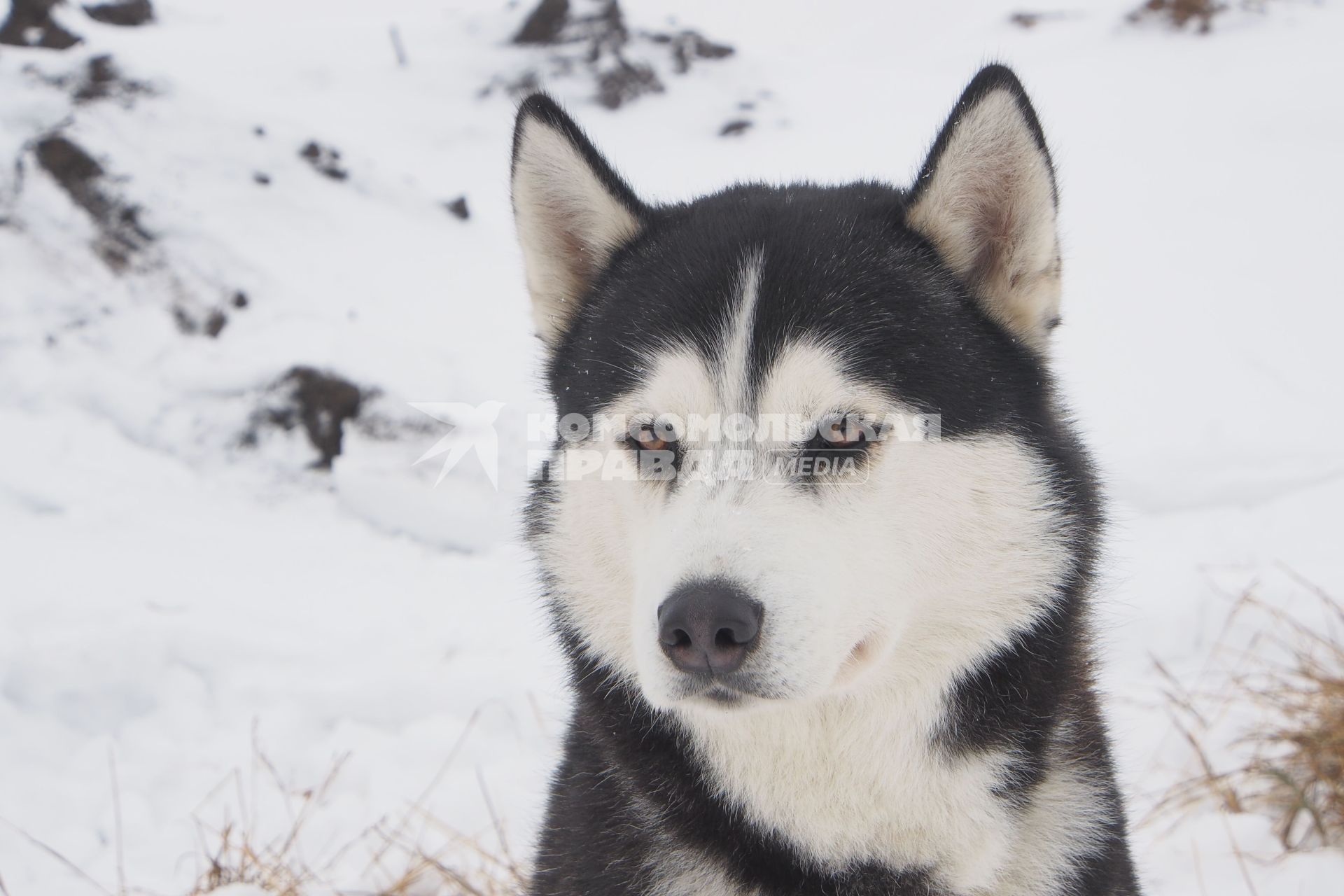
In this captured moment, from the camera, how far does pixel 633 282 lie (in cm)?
244

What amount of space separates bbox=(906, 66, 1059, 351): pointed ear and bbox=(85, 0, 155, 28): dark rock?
12901mm

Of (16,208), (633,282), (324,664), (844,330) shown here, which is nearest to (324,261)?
(16,208)

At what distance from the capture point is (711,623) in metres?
1.75

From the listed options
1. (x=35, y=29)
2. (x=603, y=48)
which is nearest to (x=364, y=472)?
(x=35, y=29)

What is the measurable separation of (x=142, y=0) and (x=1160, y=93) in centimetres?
1305

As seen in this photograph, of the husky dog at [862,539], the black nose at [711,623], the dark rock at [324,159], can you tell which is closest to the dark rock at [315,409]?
the dark rock at [324,159]

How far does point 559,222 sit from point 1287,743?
2.83 m

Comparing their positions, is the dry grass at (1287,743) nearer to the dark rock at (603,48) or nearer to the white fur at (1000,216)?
the white fur at (1000,216)

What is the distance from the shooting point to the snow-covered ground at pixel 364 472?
3512 mm

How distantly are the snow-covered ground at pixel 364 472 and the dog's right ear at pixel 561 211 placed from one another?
30.0 inches

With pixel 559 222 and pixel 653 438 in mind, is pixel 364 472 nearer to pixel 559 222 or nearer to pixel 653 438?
pixel 559 222

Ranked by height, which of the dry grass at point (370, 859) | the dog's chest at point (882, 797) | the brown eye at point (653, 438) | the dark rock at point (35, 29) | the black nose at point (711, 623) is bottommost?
the dry grass at point (370, 859)

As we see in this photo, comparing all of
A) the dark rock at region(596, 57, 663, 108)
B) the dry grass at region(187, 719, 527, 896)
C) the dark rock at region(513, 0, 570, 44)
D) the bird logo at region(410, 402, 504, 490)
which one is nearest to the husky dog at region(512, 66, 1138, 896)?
the dry grass at region(187, 719, 527, 896)

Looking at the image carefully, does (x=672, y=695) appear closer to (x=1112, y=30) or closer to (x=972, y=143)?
(x=972, y=143)
